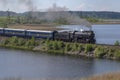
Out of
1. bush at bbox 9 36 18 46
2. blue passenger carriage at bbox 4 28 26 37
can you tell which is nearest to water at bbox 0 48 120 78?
bush at bbox 9 36 18 46

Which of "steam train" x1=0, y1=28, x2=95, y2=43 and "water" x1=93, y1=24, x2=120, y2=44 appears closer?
"steam train" x1=0, y1=28, x2=95, y2=43

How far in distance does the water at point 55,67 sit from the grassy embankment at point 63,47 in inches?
95.8

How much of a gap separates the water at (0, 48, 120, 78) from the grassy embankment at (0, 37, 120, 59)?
243cm

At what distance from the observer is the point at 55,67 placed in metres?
38.0

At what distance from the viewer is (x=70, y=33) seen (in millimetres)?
53688

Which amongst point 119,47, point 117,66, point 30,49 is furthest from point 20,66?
point 30,49

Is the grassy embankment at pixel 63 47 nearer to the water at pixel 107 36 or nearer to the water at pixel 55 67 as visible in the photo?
the water at pixel 55 67

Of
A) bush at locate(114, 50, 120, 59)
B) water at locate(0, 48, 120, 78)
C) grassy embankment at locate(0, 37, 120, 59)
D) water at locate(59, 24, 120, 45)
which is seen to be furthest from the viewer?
water at locate(59, 24, 120, 45)

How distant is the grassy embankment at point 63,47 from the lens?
46500 millimetres

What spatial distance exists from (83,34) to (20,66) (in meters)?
15.3

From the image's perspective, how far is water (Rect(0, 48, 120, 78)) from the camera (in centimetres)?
3272

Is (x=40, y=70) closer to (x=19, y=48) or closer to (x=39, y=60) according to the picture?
(x=39, y=60)

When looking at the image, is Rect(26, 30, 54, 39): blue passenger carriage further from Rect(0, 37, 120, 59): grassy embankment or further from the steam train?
Rect(0, 37, 120, 59): grassy embankment

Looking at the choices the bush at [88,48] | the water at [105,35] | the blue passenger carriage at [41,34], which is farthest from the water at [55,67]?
the water at [105,35]
